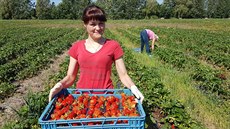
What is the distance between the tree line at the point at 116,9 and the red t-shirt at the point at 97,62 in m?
74.0

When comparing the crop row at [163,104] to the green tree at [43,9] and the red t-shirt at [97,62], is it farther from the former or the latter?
the green tree at [43,9]

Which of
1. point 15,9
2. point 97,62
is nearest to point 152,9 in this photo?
point 15,9

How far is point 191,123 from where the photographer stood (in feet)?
14.1

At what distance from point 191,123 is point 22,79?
5538 mm

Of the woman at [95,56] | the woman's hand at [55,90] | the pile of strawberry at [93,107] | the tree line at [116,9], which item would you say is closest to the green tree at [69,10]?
the tree line at [116,9]

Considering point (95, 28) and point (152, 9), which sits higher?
point (95, 28)

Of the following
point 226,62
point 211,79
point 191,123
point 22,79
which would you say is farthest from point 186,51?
point 191,123

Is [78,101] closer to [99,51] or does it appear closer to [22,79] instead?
[99,51]

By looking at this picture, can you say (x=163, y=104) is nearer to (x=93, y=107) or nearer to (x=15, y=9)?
(x=93, y=107)

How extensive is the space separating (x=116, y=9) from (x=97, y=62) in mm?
80786

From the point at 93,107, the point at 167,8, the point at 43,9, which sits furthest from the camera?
the point at 167,8

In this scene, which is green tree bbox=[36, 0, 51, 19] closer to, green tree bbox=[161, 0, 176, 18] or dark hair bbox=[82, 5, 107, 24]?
green tree bbox=[161, 0, 176, 18]

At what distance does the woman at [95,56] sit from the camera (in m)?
2.71

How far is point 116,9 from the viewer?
8181 centimetres
